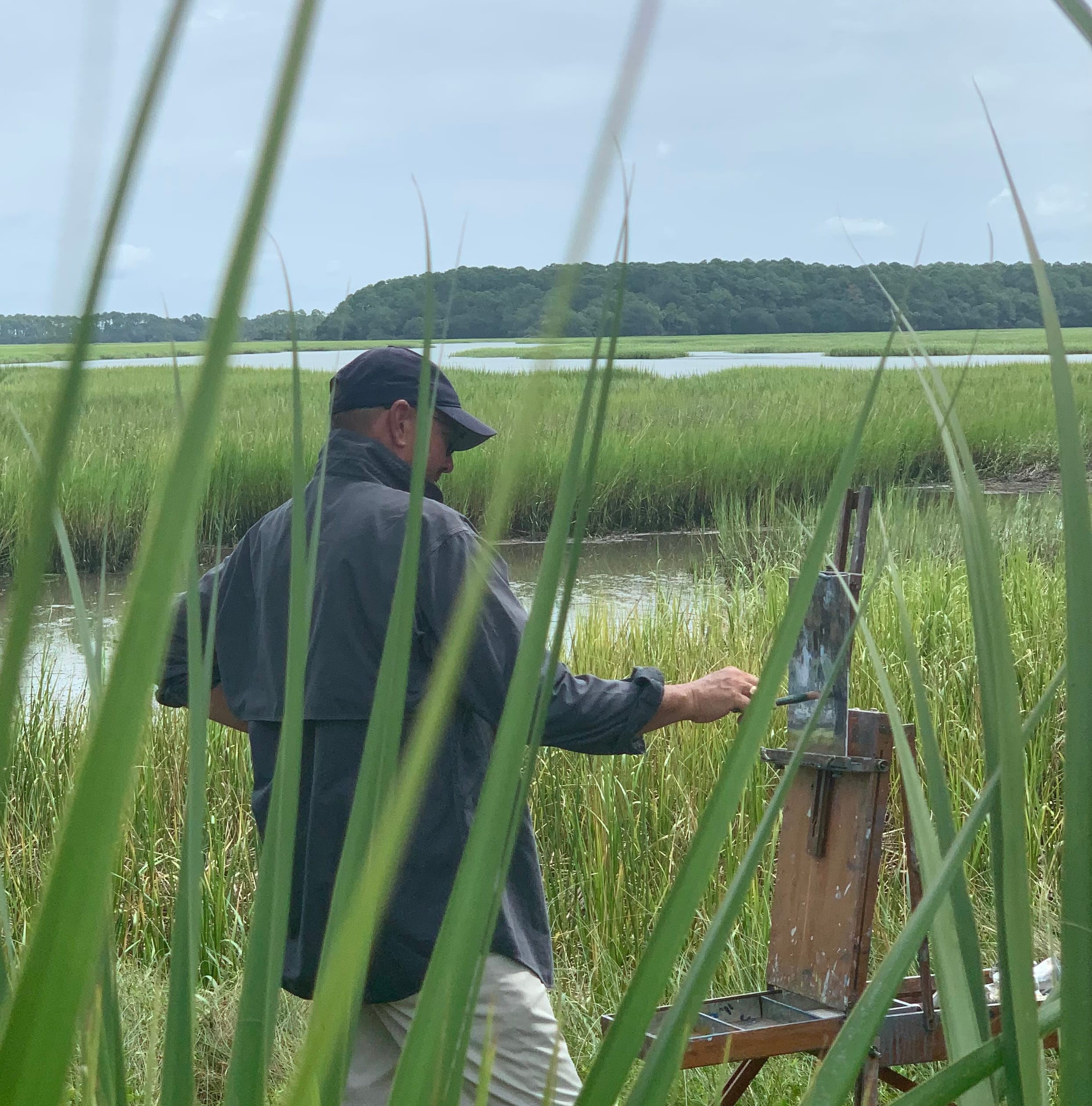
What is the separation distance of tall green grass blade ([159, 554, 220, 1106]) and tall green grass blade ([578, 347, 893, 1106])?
12 cm

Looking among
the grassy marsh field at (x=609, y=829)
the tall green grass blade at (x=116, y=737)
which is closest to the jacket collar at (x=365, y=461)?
the grassy marsh field at (x=609, y=829)

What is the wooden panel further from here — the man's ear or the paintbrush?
the man's ear

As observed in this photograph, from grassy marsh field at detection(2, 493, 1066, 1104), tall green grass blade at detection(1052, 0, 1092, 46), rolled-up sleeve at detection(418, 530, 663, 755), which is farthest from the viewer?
grassy marsh field at detection(2, 493, 1066, 1104)

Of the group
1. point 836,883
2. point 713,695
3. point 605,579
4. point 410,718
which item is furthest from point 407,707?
point 605,579

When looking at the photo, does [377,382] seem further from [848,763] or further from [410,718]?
[848,763]

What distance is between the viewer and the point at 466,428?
2564 millimetres

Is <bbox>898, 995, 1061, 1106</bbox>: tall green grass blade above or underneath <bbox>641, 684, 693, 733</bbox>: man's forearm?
above

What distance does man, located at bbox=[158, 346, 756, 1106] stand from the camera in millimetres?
2172

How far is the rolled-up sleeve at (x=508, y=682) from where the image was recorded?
214cm

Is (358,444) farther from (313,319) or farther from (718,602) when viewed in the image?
(718,602)

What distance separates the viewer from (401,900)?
7.21 ft

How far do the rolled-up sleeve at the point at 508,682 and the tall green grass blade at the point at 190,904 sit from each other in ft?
5.31

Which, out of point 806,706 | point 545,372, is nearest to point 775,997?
point 806,706

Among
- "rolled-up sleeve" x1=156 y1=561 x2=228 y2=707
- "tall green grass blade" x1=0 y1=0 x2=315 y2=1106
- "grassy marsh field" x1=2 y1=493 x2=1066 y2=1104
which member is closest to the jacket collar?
"rolled-up sleeve" x1=156 y1=561 x2=228 y2=707
